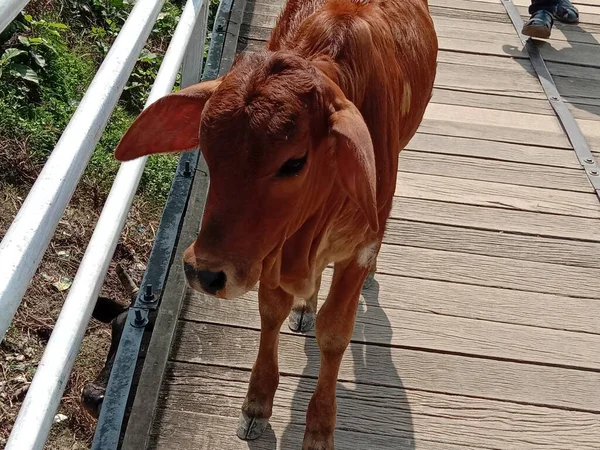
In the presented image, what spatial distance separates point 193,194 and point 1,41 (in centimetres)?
231

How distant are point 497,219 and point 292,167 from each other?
2021 mm

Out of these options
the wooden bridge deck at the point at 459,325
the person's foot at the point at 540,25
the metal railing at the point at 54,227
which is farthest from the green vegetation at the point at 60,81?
the person's foot at the point at 540,25

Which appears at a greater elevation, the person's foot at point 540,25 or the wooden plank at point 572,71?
the person's foot at point 540,25

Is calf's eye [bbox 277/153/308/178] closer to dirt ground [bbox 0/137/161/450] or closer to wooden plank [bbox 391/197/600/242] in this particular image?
wooden plank [bbox 391/197/600/242]

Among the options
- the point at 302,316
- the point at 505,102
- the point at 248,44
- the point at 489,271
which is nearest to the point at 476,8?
the point at 505,102

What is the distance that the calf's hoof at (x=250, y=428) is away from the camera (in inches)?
101

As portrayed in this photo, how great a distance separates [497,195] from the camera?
3770 mm

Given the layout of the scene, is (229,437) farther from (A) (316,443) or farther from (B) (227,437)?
(A) (316,443)

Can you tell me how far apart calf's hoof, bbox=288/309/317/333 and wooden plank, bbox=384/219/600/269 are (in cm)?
64

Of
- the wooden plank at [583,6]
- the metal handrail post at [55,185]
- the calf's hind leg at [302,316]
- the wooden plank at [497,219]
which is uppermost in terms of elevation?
the metal handrail post at [55,185]

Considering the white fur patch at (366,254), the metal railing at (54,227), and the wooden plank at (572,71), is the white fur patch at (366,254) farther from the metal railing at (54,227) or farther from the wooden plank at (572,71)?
the wooden plank at (572,71)

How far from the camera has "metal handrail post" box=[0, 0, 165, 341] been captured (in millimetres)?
1406

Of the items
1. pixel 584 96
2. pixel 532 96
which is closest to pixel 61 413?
pixel 532 96

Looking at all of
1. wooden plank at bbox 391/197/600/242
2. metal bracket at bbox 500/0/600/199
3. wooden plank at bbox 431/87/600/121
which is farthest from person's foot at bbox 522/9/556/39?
wooden plank at bbox 391/197/600/242
